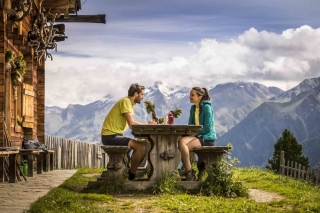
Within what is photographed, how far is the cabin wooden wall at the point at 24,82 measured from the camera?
45.2 feet

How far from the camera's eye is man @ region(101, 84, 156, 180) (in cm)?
1040

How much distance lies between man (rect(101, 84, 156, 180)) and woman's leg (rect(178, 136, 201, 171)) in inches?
24.9

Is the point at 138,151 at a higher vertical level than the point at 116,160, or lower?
higher

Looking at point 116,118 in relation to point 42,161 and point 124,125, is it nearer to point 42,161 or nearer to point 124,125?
point 124,125

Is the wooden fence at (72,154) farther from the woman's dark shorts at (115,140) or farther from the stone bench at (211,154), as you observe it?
the stone bench at (211,154)

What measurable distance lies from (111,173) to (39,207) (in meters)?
2.85

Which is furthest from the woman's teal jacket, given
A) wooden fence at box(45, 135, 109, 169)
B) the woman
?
wooden fence at box(45, 135, 109, 169)

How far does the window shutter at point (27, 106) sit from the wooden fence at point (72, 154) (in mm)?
3720

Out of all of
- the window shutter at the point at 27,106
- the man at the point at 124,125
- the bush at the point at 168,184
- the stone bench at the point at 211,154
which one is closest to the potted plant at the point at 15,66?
the window shutter at the point at 27,106

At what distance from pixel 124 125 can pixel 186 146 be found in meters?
1.21

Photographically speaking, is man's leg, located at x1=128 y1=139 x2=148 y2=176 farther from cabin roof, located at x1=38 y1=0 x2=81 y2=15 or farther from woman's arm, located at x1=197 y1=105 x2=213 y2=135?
cabin roof, located at x1=38 y1=0 x2=81 y2=15

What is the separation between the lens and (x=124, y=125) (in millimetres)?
10758

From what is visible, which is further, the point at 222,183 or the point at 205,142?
the point at 205,142

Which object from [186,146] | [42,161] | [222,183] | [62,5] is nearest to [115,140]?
[186,146]
